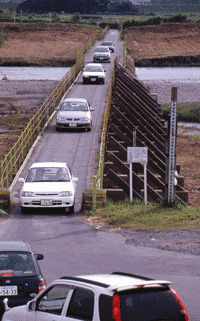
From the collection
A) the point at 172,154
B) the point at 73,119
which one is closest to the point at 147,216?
the point at 172,154

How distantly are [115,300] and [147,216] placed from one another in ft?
38.9

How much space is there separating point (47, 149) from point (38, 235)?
38.6 ft

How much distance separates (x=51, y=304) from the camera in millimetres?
7434

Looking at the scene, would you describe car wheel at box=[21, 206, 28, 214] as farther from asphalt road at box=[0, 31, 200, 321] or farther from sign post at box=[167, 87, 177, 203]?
sign post at box=[167, 87, 177, 203]

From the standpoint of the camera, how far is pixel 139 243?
15.4 meters

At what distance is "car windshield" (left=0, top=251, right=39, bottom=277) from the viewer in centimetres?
959

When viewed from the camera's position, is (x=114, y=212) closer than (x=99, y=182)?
Yes

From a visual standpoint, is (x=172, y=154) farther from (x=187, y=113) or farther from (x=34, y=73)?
(x=34, y=73)

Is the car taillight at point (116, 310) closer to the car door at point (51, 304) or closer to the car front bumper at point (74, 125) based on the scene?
the car door at point (51, 304)

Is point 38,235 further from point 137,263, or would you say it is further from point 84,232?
point 137,263

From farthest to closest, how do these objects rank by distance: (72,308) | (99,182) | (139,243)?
(99,182) < (139,243) < (72,308)

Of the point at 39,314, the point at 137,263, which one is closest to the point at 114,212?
the point at 137,263

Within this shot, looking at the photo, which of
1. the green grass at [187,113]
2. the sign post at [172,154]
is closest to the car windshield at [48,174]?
the sign post at [172,154]

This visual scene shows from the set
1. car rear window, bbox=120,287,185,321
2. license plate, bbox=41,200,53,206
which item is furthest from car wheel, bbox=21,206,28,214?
A: car rear window, bbox=120,287,185,321
